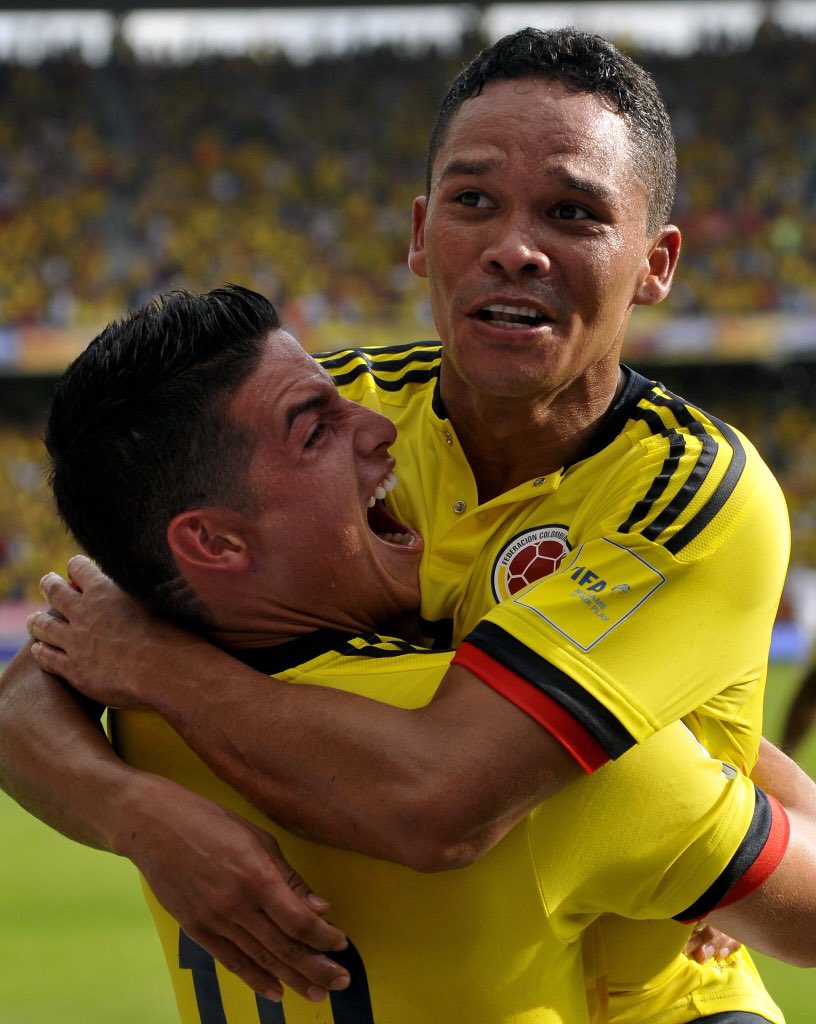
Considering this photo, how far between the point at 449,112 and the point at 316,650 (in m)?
1.23

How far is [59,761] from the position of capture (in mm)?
2365

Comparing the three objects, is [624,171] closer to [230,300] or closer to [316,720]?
[230,300]

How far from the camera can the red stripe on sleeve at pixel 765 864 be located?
2098 mm

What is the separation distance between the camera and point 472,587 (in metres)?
Result: 2.63

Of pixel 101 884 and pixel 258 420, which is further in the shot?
pixel 101 884

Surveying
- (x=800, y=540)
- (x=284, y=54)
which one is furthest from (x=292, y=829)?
(x=284, y=54)

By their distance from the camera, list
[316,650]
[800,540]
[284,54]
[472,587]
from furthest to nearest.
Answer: [284,54]
[800,540]
[472,587]
[316,650]

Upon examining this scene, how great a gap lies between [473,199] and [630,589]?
2.96ft

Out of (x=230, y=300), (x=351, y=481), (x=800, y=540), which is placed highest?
(x=230, y=300)

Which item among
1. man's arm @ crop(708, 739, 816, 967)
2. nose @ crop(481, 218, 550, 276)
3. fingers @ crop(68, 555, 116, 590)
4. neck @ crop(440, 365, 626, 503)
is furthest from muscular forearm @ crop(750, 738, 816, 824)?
fingers @ crop(68, 555, 116, 590)

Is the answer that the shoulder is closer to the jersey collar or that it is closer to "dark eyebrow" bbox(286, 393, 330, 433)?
"dark eyebrow" bbox(286, 393, 330, 433)

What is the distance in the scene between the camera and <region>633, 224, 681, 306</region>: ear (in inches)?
112

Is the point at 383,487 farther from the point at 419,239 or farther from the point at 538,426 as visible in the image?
the point at 419,239

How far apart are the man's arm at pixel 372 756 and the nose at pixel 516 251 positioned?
844 mm
